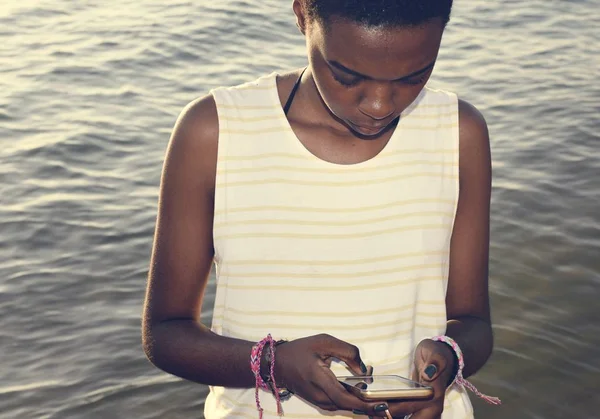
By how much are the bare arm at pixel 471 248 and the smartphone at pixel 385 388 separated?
297 millimetres

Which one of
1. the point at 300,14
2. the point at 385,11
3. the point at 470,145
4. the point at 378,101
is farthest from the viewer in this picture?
the point at 470,145

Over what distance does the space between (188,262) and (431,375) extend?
2.28 ft

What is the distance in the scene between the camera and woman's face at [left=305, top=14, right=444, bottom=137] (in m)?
2.33

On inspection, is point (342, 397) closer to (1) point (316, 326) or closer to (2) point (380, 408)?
(2) point (380, 408)

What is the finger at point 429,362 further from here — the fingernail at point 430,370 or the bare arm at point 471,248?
the bare arm at point 471,248

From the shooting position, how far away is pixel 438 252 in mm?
2637

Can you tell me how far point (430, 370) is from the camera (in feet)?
7.89

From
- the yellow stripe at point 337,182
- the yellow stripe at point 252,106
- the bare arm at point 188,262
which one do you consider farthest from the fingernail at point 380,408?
the yellow stripe at point 252,106

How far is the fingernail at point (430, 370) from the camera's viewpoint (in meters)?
2.40

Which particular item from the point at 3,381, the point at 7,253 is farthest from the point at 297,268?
the point at 7,253

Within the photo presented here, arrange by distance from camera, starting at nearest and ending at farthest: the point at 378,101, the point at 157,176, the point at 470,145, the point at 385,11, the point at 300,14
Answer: the point at 385,11, the point at 378,101, the point at 300,14, the point at 470,145, the point at 157,176

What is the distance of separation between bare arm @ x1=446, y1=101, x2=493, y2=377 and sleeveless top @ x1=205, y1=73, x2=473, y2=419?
65 millimetres

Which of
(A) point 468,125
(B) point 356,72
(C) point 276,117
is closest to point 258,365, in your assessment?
(C) point 276,117

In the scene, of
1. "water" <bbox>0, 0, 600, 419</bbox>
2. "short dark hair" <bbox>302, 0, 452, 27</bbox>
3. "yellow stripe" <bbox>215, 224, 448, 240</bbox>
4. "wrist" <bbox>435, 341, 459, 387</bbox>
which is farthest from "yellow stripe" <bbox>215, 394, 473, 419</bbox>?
"water" <bbox>0, 0, 600, 419</bbox>
